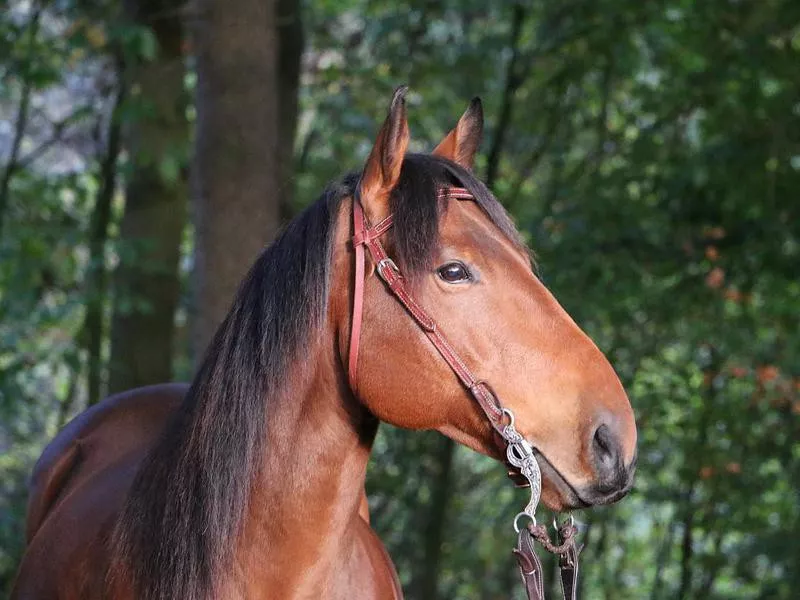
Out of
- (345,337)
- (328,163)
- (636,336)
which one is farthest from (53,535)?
(636,336)

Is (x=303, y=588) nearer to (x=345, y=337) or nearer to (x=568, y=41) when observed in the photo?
(x=345, y=337)

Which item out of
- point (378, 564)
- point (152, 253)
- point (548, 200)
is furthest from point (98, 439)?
point (548, 200)

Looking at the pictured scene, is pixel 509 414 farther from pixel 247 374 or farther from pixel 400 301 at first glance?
pixel 247 374

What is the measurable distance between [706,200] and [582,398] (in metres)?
4.52

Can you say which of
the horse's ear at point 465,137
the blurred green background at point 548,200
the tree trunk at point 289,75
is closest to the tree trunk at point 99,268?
the blurred green background at point 548,200

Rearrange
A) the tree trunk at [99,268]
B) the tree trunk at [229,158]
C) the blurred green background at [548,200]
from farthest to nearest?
the tree trunk at [99,268], the blurred green background at [548,200], the tree trunk at [229,158]

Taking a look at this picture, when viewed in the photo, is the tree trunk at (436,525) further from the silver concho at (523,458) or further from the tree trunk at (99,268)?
the silver concho at (523,458)

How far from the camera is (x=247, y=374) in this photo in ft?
7.29

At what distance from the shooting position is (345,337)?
2.20m

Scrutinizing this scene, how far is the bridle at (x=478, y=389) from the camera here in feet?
6.84

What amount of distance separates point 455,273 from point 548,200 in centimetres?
530

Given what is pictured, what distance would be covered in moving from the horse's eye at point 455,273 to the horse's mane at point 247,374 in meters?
0.05

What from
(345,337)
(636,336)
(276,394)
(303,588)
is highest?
(345,337)

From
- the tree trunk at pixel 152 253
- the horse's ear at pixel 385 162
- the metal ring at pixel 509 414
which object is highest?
the horse's ear at pixel 385 162
